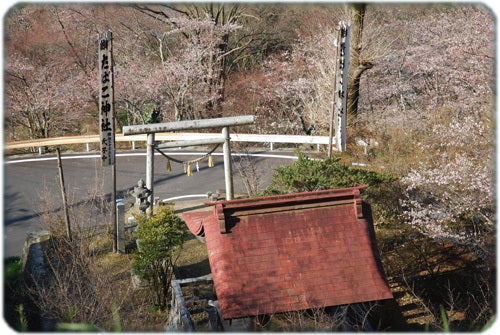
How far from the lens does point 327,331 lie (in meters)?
7.37

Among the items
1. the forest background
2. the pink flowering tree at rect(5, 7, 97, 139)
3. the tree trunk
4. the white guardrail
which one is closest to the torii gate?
the forest background

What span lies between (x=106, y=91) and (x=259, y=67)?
1569 centimetres

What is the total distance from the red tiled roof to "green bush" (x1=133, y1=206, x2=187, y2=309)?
1.60 m

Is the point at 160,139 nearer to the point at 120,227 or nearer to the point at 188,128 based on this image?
the point at 188,128

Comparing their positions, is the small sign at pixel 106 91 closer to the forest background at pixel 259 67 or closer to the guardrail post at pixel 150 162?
the guardrail post at pixel 150 162

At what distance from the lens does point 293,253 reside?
8.50m

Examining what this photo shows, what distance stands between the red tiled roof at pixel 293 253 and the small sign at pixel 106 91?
14.0 feet

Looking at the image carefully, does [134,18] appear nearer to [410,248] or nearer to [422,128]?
[422,128]

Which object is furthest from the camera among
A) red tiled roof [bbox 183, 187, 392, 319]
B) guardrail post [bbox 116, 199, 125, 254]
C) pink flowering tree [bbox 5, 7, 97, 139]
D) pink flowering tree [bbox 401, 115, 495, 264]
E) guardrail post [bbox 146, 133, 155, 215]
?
pink flowering tree [bbox 5, 7, 97, 139]

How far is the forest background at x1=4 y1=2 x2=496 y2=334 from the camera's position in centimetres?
1958

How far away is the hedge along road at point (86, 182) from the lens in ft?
46.2

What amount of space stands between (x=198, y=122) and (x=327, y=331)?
6.43 meters

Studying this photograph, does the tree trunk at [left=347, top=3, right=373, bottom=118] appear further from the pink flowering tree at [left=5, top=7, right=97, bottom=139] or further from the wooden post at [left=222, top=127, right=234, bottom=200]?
the pink flowering tree at [left=5, top=7, right=97, bottom=139]

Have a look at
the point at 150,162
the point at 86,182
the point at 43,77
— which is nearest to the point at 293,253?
the point at 150,162
